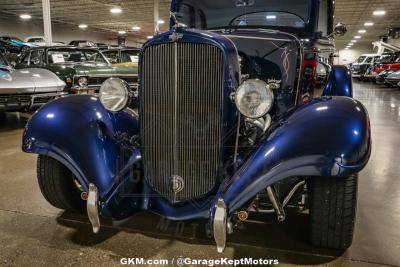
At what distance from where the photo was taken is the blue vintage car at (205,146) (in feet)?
5.98

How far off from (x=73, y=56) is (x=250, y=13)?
22.1 feet

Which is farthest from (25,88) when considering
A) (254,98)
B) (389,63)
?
(389,63)

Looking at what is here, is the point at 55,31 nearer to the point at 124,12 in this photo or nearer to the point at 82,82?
the point at 124,12

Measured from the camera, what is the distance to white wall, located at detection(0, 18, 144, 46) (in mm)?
21891

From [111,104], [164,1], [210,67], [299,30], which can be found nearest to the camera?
[210,67]

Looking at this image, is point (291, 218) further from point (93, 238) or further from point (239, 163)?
point (93, 238)

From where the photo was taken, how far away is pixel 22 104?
6.28m

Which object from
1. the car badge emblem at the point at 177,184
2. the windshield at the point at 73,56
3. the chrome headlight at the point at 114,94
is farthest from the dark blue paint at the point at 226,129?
the windshield at the point at 73,56

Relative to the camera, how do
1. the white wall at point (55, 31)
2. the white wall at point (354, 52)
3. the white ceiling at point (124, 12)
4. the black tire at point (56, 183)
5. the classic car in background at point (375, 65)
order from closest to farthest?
the black tire at point (56, 183), the white ceiling at point (124, 12), the classic car in background at point (375, 65), the white wall at point (55, 31), the white wall at point (354, 52)

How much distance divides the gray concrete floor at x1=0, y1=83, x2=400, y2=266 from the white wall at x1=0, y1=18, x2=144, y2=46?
72.6 feet

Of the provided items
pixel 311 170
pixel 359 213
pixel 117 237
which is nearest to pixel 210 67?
pixel 311 170

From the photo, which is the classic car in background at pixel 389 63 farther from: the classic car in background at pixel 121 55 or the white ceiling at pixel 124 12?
the classic car in background at pixel 121 55

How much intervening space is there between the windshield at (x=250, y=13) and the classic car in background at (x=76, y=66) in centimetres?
484

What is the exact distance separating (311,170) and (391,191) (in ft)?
6.28
